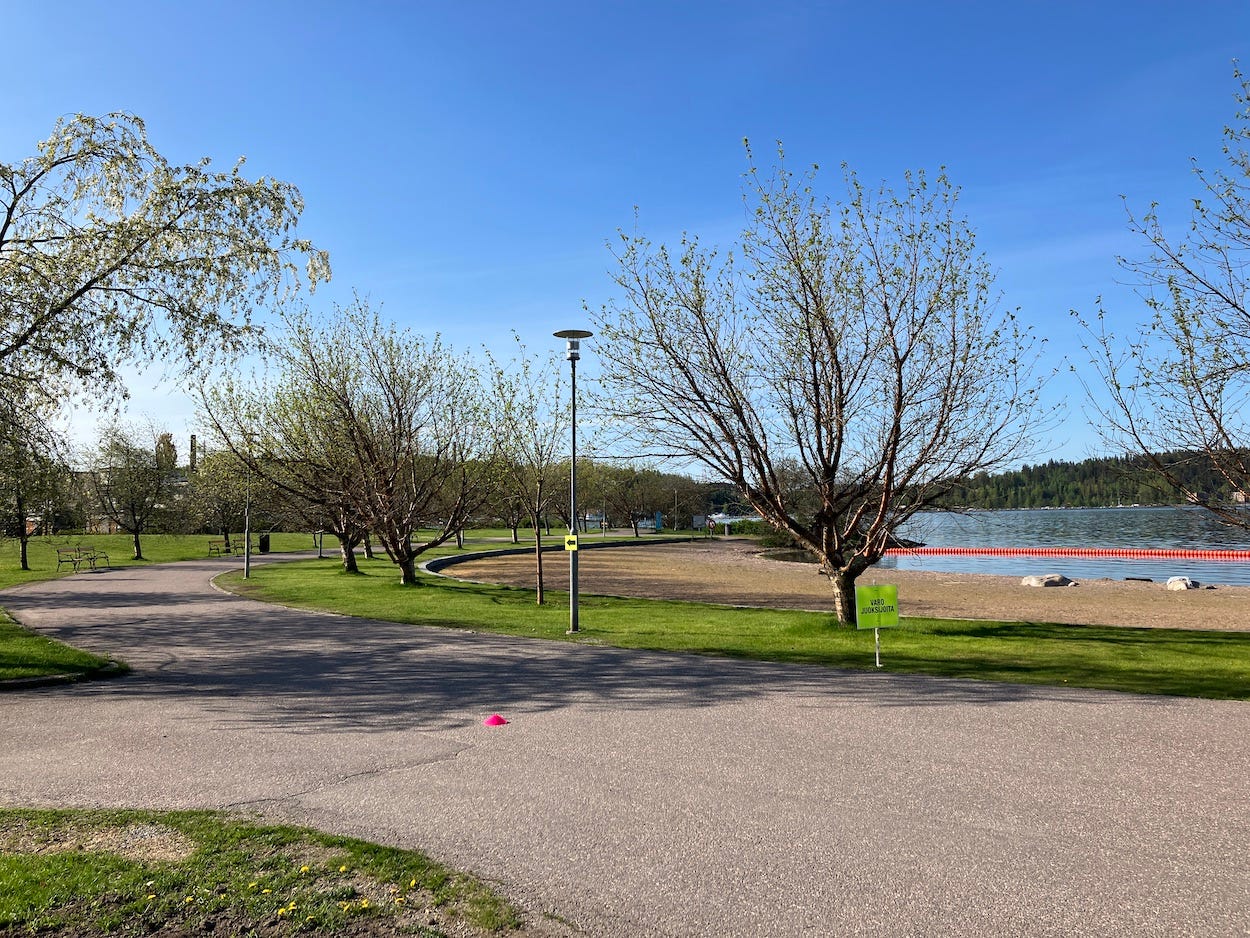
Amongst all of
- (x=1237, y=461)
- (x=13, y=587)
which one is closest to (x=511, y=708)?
(x=1237, y=461)

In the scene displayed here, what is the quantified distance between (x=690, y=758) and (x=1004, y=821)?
234 centimetres

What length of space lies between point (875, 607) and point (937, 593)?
15.1 meters

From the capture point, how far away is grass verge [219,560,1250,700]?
10242 millimetres

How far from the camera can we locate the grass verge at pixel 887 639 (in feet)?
33.6

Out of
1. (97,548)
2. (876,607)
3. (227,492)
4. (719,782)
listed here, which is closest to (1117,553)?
(876,607)

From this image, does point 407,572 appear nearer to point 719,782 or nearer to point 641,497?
point 719,782

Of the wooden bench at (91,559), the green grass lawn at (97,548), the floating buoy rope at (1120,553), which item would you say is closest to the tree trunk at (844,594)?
the green grass lawn at (97,548)

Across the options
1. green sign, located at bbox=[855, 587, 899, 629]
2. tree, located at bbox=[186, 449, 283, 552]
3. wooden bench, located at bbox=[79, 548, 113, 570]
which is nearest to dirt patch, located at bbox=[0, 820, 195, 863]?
green sign, located at bbox=[855, 587, 899, 629]

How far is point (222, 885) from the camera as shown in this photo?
413cm

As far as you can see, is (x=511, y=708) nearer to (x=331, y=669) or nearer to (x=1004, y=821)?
(x=331, y=669)

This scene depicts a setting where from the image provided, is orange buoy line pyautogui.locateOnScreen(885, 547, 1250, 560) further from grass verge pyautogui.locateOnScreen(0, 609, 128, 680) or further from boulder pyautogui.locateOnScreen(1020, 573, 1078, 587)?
A: grass verge pyautogui.locateOnScreen(0, 609, 128, 680)

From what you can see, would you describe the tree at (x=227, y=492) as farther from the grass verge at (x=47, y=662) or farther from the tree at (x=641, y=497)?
the tree at (x=641, y=497)

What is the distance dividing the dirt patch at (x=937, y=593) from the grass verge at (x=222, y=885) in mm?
15642

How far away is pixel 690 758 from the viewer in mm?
6562
